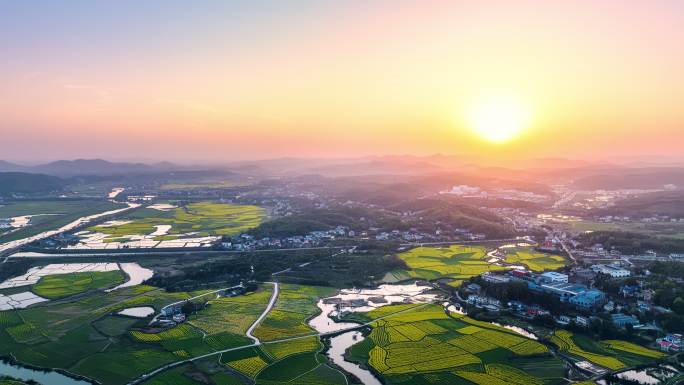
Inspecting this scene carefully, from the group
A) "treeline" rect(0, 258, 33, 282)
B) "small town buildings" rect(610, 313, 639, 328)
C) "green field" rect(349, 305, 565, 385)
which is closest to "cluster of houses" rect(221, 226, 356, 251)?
"treeline" rect(0, 258, 33, 282)

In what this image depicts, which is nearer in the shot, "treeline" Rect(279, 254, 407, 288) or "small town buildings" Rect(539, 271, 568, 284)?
"small town buildings" Rect(539, 271, 568, 284)

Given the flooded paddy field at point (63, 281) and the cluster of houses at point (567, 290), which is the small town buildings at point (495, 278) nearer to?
the cluster of houses at point (567, 290)

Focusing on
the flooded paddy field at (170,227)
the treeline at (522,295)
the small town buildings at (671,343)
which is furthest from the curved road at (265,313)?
the small town buildings at (671,343)

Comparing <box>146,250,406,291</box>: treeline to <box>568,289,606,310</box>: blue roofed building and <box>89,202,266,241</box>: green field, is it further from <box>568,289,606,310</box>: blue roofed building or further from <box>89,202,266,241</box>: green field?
<box>89,202,266,241</box>: green field

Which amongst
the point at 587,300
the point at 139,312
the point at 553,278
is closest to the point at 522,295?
the point at 587,300

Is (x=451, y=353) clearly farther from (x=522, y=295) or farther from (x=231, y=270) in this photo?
(x=231, y=270)

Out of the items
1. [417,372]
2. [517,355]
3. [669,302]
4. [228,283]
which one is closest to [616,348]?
[517,355]
